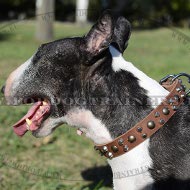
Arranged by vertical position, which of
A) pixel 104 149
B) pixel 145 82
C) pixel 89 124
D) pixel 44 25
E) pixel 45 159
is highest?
pixel 145 82

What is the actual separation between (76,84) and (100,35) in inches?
13.9

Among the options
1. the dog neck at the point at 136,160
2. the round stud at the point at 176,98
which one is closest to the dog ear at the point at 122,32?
the dog neck at the point at 136,160

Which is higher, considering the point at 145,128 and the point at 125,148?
the point at 145,128

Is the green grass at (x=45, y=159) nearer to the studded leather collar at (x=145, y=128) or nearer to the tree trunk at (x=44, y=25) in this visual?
the studded leather collar at (x=145, y=128)

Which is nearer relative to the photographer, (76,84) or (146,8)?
(76,84)

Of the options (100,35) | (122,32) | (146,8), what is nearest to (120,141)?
(100,35)

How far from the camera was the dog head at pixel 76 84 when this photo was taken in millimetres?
2783

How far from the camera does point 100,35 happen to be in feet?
8.87

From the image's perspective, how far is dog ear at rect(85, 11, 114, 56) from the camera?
2.65 metres

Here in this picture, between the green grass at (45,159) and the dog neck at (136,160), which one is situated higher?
the dog neck at (136,160)

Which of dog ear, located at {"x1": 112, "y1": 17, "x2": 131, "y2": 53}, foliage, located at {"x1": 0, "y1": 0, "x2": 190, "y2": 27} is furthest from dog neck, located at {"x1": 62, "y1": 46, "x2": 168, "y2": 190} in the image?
foliage, located at {"x1": 0, "y1": 0, "x2": 190, "y2": 27}

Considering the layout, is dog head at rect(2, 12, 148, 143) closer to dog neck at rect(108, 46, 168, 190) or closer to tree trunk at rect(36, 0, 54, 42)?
dog neck at rect(108, 46, 168, 190)

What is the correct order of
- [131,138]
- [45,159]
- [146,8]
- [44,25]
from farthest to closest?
[146,8]
[44,25]
[45,159]
[131,138]

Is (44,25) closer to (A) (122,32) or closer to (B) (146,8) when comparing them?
(A) (122,32)
